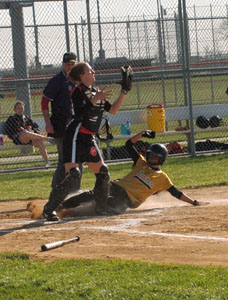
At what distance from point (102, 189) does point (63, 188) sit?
0.54 metres

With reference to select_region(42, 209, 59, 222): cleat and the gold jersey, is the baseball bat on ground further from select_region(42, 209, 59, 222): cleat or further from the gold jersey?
the gold jersey

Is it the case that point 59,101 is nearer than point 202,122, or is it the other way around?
point 59,101

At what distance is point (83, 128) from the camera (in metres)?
7.32

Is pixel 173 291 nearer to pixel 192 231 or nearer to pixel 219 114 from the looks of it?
pixel 192 231

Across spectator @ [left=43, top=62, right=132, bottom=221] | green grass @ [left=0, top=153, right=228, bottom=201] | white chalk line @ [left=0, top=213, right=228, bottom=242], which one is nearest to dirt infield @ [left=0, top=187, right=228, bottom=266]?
white chalk line @ [left=0, top=213, right=228, bottom=242]

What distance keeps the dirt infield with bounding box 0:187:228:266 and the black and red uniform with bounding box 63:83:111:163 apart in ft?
2.54

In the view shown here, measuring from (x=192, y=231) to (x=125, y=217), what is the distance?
1.25 m

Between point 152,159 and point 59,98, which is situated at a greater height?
point 59,98

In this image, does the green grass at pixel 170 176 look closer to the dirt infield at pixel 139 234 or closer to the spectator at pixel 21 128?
the spectator at pixel 21 128

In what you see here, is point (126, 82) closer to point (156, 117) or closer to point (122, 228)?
point (122, 228)

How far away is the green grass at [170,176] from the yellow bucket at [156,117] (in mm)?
754

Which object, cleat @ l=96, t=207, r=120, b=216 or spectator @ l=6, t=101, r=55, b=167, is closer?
cleat @ l=96, t=207, r=120, b=216

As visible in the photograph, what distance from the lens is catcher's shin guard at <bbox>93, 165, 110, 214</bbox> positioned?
7469 mm

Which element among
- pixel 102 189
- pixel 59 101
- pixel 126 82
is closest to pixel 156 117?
pixel 59 101
